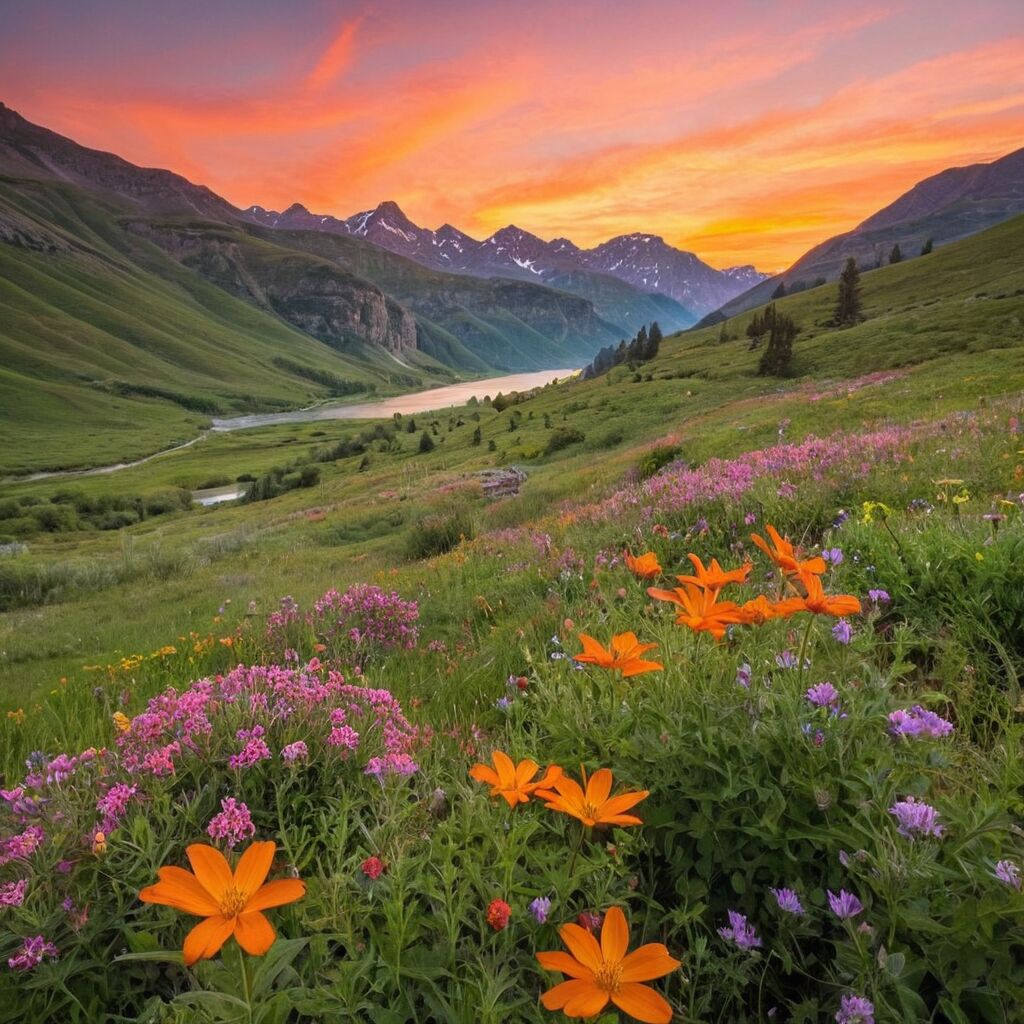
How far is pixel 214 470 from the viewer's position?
3605 inches

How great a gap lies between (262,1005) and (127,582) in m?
21.5

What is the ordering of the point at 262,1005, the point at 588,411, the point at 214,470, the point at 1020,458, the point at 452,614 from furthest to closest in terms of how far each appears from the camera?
the point at 214,470 < the point at 588,411 < the point at 452,614 < the point at 1020,458 < the point at 262,1005

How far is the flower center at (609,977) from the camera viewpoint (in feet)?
3.59

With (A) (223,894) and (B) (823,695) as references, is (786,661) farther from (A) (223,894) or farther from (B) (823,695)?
(A) (223,894)

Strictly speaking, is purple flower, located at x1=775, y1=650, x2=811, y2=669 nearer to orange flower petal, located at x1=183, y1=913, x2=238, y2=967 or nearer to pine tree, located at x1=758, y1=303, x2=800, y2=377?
orange flower petal, located at x1=183, y1=913, x2=238, y2=967

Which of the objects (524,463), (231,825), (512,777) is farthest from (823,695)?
(524,463)

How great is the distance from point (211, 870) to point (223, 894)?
0.15ft

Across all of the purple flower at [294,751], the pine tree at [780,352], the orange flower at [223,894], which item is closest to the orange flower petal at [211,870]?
the orange flower at [223,894]

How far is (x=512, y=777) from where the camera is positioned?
5.22 ft

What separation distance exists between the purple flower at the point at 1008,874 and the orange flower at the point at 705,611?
2.52 feet

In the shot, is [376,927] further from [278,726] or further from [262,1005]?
[278,726]

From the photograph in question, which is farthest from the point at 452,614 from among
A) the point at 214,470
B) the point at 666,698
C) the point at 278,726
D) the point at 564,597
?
the point at 214,470

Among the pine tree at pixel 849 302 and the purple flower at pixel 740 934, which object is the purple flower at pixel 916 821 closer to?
the purple flower at pixel 740 934

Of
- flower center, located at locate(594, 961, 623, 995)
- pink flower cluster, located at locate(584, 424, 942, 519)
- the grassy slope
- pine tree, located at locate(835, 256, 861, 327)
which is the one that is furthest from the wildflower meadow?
pine tree, located at locate(835, 256, 861, 327)
